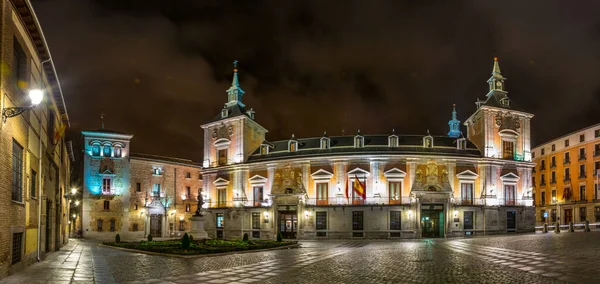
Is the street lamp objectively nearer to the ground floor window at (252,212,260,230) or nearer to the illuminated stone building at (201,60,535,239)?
the illuminated stone building at (201,60,535,239)

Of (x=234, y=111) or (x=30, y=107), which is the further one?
(x=234, y=111)

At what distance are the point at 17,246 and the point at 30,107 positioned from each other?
6.83 meters

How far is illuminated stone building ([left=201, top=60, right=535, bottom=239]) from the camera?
55.3 metres

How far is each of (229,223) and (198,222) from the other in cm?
1950

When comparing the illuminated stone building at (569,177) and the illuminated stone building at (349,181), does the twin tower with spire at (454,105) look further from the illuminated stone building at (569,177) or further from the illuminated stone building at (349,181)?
the illuminated stone building at (569,177)

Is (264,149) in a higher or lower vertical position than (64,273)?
higher

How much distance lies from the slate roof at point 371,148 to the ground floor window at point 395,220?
22.6 feet

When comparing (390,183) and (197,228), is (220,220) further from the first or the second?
(390,183)

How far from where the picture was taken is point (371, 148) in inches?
2293

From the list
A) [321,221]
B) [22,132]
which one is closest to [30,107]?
[22,132]

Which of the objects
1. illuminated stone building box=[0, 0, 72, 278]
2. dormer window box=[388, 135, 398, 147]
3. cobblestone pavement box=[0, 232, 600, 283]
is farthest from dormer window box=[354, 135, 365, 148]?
illuminated stone building box=[0, 0, 72, 278]

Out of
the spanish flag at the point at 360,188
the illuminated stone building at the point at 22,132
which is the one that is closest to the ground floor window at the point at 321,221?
the spanish flag at the point at 360,188

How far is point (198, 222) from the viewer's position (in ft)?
142

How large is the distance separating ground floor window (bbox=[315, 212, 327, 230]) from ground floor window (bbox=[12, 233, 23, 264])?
40.2m
